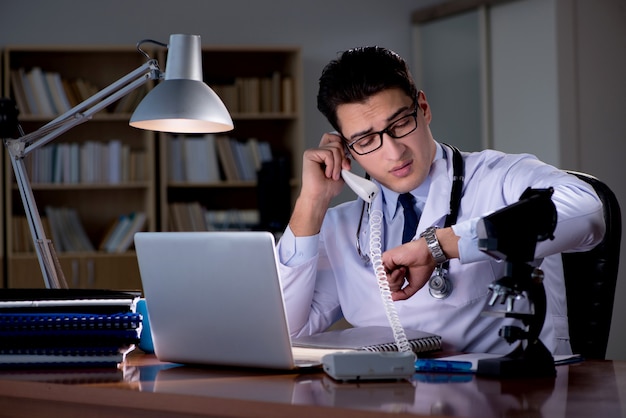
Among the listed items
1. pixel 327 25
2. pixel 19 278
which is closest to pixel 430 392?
pixel 19 278

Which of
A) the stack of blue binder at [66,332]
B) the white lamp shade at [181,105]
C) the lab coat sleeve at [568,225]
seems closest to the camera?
the stack of blue binder at [66,332]

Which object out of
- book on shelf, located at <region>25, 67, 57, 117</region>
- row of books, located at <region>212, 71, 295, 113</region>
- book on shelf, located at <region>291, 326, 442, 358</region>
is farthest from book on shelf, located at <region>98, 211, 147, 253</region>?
book on shelf, located at <region>291, 326, 442, 358</region>

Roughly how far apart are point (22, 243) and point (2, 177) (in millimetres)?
396

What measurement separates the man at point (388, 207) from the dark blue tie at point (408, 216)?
15 mm

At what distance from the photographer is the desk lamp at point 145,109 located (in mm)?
1705

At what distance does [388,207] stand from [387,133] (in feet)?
0.65

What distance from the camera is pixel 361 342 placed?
148 cm

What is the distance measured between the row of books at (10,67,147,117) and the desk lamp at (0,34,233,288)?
3312 mm

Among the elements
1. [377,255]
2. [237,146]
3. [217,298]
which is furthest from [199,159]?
[217,298]

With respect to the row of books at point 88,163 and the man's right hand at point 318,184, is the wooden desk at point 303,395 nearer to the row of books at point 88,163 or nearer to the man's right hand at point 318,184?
the man's right hand at point 318,184

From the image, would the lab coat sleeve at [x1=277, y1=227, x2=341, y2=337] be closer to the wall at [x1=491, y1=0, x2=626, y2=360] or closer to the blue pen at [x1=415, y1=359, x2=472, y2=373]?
the blue pen at [x1=415, y1=359, x2=472, y2=373]

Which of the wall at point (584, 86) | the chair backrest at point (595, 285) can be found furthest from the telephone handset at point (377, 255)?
the wall at point (584, 86)

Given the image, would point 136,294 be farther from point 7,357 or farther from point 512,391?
point 512,391

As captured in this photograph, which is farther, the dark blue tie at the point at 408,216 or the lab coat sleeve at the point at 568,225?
the dark blue tie at the point at 408,216
